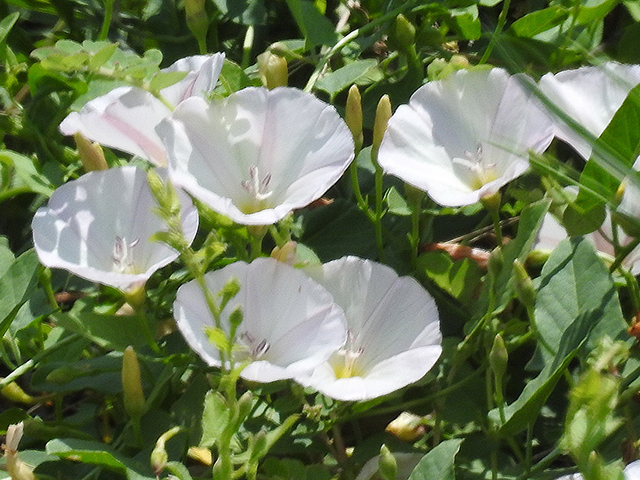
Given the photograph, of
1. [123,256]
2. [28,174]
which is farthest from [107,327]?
[28,174]

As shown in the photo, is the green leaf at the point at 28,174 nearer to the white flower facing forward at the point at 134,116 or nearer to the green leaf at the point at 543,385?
the white flower facing forward at the point at 134,116

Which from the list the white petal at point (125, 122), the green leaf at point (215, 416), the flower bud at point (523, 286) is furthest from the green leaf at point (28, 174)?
the flower bud at point (523, 286)

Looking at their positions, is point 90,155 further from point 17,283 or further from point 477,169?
point 477,169

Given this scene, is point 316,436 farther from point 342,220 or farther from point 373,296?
point 342,220

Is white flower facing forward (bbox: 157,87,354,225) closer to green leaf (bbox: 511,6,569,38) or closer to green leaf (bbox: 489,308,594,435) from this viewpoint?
green leaf (bbox: 489,308,594,435)

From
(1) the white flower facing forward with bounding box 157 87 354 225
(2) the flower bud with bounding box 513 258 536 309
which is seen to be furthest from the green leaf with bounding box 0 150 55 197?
(2) the flower bud with bounding box 513 258 536 309
